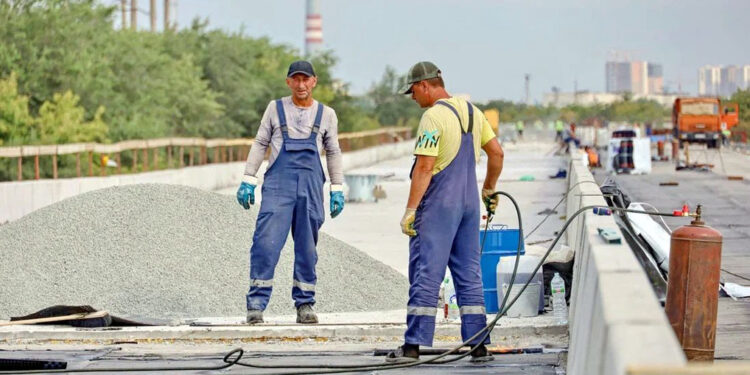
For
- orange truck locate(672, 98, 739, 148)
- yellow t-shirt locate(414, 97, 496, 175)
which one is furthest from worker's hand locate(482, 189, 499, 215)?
orange truck locate(672, 98, 739, 148)

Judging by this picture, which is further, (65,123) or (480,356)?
(65,123)

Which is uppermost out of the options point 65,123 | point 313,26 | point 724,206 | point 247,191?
point 313,26

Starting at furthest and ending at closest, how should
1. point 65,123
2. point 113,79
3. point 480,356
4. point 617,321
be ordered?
point 113,79, point 65,123, point 480,356, point 617,321

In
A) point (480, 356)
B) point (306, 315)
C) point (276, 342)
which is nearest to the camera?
point (480, 356)

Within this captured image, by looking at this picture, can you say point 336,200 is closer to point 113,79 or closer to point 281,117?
point 281,117

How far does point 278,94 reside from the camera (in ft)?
200

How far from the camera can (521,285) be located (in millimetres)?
12023

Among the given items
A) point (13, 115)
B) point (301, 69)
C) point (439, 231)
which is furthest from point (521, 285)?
point (13, 115)

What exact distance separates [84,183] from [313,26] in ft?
478

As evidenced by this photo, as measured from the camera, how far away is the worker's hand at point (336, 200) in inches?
471

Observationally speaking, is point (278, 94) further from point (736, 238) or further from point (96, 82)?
point (736, 238)

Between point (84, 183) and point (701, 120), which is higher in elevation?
point (701, 120)

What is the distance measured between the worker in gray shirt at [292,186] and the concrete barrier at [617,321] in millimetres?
3464

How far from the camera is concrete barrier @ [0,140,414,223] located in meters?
25.8
